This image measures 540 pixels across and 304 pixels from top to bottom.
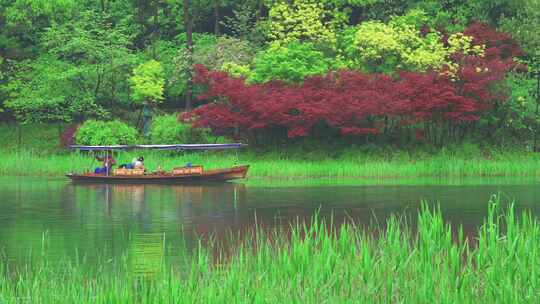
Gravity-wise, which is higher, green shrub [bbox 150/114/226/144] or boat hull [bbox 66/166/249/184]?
green shrub [bbox 150/114/226/144]

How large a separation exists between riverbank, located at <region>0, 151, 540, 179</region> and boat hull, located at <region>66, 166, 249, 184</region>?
1.68 m

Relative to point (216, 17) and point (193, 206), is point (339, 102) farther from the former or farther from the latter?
point (193, 206)

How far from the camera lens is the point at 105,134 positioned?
49.8 metres

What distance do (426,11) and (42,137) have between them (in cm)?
2160

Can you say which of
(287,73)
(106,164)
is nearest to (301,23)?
(287,73)

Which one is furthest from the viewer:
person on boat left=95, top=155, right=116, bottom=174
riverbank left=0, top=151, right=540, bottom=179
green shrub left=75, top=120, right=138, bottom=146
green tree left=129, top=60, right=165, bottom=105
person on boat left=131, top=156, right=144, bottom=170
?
green tree left=129, top=60, right=165, bottom=105

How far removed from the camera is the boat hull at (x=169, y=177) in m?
43.2

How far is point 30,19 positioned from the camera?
5372 cm

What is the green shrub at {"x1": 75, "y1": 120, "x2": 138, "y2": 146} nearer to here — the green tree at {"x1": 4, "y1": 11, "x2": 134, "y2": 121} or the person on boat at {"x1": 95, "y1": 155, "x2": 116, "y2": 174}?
the green tree at {"x1": 4, "y1": 11, "x2": 134, "y2": 121}

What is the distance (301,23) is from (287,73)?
5212mm

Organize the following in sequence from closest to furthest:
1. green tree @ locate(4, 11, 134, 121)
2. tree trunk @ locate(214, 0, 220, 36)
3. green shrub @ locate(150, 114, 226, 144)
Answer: green shrub @ locate(150, 114, 226, 144), green tree @ locate(4, 11, 134, 121), tree trunk @ locate(214, 0, 220, 36)

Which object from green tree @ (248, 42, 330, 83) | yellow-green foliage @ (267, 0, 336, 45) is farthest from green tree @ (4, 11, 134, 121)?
yellow-green foliage @ (267, 0, 336, 45)

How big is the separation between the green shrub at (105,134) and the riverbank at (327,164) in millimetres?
892

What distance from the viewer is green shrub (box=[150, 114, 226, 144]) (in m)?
50.5
